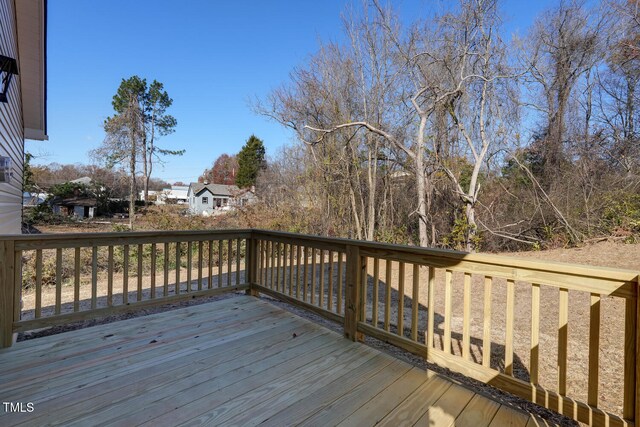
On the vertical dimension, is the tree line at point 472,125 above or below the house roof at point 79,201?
above

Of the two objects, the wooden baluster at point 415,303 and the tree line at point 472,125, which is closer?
the wooden baluster at point 415,303

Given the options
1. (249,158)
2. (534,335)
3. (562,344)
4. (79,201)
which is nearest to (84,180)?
(79,201)

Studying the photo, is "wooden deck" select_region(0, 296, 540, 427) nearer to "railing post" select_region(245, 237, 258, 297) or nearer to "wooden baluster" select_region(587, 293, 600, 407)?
"wooden baluster" select_region(587, 293, 600, 407)

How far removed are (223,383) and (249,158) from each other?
1049 inches

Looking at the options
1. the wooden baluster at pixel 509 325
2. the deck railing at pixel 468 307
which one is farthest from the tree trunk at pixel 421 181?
the wooden baluster at pixel 509 325

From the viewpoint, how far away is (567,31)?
7.78m

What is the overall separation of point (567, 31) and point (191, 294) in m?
10.2

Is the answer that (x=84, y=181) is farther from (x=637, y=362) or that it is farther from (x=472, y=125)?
(x=637, y=362)

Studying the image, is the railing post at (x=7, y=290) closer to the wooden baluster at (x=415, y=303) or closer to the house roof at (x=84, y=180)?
the wooden baluster at (x=415, y=303)

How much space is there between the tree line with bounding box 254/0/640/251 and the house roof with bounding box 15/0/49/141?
14.1ft

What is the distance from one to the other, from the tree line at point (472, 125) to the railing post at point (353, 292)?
13.6 feet

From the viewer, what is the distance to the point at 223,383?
6.54ft

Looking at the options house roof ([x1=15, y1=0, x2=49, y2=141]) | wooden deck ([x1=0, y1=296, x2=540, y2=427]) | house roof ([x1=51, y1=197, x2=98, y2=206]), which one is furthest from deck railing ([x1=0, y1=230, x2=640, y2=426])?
house roof ([x1=51, y1=197, x2=98, y2=206])

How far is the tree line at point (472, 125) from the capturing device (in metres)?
6.59
